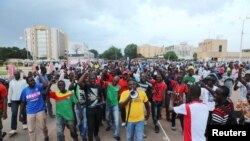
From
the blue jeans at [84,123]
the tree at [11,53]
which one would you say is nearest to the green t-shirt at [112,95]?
the blue jeans at [84,123]

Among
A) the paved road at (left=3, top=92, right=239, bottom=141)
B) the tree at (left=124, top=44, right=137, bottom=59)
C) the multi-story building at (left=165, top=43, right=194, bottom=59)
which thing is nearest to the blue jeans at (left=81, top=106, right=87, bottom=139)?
the paved road at (left=3, top=92, right=239, bottom=141)

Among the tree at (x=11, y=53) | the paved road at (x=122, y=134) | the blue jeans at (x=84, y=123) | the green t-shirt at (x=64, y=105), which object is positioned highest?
the tree at (x=11, y=53)

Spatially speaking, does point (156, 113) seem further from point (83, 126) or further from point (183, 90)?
point (83, 126)

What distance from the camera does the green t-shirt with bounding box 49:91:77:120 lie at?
5.82 metres

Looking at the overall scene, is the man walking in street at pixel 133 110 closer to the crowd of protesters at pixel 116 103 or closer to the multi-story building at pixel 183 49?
the crowd of protesters at pixel 116 103

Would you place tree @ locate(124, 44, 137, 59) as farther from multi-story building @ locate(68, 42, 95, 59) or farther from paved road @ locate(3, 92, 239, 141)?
paved road @ locate(3, 92, 239, 141)

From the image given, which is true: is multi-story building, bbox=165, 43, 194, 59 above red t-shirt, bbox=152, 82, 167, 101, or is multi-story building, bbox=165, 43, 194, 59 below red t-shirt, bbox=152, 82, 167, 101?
above

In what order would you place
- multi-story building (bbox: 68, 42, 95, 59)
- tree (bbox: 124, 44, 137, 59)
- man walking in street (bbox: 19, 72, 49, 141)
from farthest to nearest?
tree (bbox: 124, 44, 137, 59) → multi-story building (bbox: 68, 42, 95, 59) → man walking in street (bbox: 19, 72, 49, 141)

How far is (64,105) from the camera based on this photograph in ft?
19.2

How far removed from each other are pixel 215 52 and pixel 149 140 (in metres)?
108

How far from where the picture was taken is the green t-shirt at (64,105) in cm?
582

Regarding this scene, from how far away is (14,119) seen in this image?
24.1 feet

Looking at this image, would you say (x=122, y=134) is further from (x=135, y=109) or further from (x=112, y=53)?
(x=112, y=53)

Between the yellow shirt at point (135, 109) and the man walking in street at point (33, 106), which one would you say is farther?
the man walking in street at point (33, 106)
